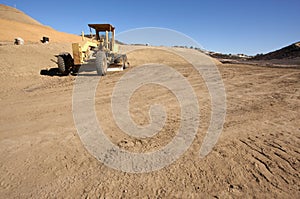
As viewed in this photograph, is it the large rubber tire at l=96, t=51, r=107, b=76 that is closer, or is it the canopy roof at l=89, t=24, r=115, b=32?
the large rubber tire at l=96, t=51, r=107, b=76

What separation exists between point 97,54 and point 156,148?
24.9ft

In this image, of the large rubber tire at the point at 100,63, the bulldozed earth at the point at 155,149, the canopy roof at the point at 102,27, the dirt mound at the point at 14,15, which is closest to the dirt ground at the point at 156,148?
the bulldozed earth at the point at 155,149

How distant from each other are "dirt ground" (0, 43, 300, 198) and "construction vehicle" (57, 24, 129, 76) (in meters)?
4.43

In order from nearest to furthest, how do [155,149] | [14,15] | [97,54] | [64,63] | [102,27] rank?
[155,149] < [97,54] < [64,63] < [102,27] < [14,15]

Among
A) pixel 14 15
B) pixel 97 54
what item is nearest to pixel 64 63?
pixel 97 54

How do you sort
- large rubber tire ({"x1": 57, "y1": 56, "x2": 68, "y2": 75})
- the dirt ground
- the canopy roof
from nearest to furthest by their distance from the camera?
the dirt ground → large rubber tire ({"x1": 57, "y1": 56, "x2": 68, "y2": 75}) → the canopy roof

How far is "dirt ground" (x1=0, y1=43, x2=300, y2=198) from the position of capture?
7.79ft

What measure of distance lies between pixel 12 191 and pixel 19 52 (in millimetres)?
14105

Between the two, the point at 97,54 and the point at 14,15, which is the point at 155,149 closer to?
the point at 97,54

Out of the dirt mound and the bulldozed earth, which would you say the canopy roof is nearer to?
the bulldozed earth

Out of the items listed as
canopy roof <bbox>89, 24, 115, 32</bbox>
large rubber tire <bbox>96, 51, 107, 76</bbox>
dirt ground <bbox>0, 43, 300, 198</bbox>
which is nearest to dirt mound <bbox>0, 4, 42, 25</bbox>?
canopy roof <bbox>89, 24, 115, 32</bbox>

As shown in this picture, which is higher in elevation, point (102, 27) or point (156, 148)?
point (102, 27)

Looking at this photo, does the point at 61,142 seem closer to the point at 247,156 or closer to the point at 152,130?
the point at 152,130

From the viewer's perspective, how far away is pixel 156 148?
327 cm
